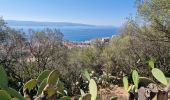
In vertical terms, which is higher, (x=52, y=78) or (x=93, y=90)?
(x=52, y=78)

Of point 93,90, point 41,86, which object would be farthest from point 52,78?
point 93,90

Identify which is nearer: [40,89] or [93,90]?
[40,89]

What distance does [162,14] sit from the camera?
14633mm

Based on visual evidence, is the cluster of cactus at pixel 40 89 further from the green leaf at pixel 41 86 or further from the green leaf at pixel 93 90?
the green leaf at pixel 93 90

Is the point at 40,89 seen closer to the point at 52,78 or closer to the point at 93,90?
the point at 52,78

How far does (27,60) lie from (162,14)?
246 inches

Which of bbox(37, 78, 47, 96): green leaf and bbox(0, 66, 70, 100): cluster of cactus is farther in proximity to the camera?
bbox(37, 78, 47, 96): green leaf

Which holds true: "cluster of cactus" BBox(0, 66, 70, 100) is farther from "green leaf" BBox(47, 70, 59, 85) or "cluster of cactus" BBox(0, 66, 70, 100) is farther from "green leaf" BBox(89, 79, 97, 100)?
"green leaf" BBox(89, 79, 97, 100)

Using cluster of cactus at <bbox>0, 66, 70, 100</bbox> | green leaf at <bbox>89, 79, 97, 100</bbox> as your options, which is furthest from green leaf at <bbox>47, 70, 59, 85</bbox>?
green leaf at <bbox>89, 79, 97, 100</bbox>

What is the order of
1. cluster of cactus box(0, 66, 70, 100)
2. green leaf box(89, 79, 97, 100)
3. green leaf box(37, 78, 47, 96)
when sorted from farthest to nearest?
green leaf box(89, 79, 97, 100) < green leaf box(37, 78, 47, 96) < cluster of cactus box(0, 66, 70, 100)

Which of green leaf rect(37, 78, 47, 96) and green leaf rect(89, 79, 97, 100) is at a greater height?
green leaf rect(37, 78, 47, 96)

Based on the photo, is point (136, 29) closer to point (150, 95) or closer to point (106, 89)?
point (106, 89)

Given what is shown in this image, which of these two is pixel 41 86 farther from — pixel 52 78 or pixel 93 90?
pixel 93 90

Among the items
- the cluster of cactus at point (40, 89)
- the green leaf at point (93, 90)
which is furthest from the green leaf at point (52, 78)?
the green leaf at point (93, 90)
